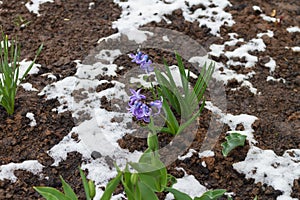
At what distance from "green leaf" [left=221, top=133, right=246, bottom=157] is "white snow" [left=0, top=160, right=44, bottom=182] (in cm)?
86

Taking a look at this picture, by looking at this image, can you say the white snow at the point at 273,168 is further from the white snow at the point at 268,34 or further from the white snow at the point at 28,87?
the white snow at the point at 28,87

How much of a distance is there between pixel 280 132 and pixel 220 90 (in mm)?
414

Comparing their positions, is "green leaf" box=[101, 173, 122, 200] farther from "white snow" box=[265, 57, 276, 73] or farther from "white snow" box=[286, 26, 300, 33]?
"white snow" box=[286, 26, 300, 33]

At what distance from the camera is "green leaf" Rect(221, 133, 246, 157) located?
2.33 meters

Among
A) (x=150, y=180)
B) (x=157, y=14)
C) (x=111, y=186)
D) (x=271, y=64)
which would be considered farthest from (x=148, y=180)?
(x=157, y=14)

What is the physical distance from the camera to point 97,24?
312cm

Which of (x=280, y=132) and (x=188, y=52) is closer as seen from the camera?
(x=280, y=132)

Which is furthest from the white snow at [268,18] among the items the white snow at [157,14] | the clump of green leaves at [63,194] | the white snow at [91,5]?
the clump of green leaves at [63,194]

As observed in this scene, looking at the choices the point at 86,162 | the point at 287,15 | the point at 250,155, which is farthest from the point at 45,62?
the point at 287,15

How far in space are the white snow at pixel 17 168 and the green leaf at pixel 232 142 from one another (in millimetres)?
863

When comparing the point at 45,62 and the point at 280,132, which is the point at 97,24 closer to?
the point at 45,62

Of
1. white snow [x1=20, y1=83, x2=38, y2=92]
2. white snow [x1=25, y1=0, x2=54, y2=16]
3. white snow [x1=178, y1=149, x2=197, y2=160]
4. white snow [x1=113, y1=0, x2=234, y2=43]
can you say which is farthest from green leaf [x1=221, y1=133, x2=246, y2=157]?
white snow [x1=25, y1=0, x2=54, y2=16]

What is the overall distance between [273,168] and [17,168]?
118 cm

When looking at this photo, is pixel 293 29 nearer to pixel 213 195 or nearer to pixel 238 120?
pixel 238 120
